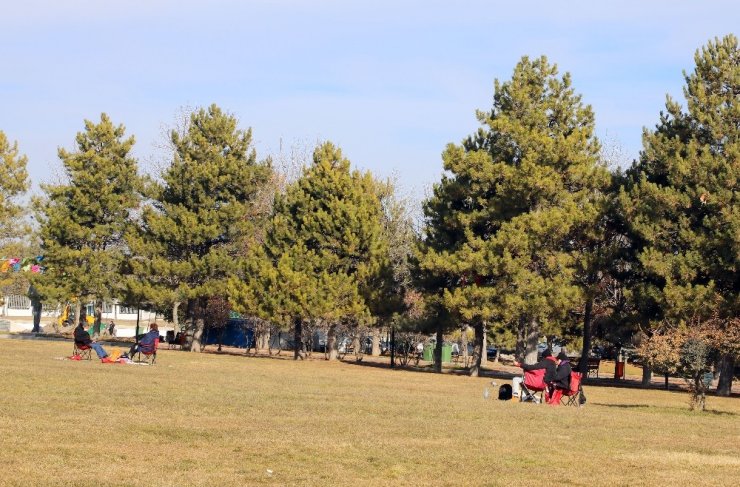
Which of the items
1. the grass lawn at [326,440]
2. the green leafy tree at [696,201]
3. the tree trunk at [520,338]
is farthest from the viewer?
the tree trunk at [520,338]

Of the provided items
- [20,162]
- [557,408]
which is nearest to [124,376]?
[557,408]

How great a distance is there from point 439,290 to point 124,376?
2345cm

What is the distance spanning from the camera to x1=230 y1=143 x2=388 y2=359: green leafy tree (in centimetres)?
5303

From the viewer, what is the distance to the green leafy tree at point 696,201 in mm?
39844

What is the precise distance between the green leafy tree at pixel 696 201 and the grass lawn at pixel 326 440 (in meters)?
15.7

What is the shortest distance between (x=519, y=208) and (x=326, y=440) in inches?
1308

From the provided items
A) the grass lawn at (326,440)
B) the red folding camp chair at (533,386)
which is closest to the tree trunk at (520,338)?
the red folding camp chair at (533,386)

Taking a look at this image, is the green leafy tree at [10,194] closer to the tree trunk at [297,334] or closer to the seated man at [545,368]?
the tree trunk at [297,334]

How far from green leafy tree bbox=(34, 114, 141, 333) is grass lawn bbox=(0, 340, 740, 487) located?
40.9 m

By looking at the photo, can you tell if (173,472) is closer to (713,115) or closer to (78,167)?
(713,115)

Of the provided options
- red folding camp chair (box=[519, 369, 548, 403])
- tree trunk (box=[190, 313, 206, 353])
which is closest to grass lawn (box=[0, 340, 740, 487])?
red folding camp chair (box=[519, 369, 548, 403])

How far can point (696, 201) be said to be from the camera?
41375mm

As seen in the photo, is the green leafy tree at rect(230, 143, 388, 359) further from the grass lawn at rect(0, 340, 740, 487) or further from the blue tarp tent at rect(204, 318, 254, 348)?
the grass lawn at rect(0, 340, 740, 487)

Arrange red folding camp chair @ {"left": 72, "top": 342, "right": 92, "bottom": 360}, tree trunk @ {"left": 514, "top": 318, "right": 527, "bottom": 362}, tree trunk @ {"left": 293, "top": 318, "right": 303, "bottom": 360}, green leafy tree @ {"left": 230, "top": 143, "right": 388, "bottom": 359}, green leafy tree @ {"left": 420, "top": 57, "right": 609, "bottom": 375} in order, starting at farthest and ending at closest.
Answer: tree trunk @ {"left": 293, "top": 318, "right": 303, "bottom": 360}
tree trunk @ {"left": 514, "top": 318, "right": 527, "bottom": 362}
green leafy tree @ {"left": 230, "top": 143, "right": 388, "bottom": 359}
green leafy tree @ {"left": 420, "top": 57, "right": 609, "bottom": 375}
red folding camp chair @ {"left": 72, "top": 342, "right": 92, "bottom": 360}
